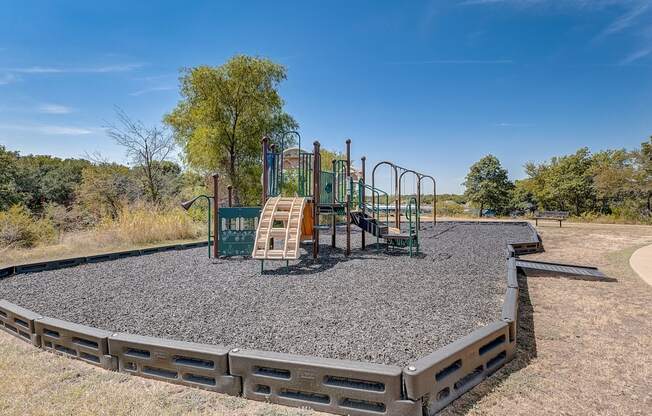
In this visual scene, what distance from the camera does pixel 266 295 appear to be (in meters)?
4.27

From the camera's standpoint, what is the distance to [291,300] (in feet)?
13.2

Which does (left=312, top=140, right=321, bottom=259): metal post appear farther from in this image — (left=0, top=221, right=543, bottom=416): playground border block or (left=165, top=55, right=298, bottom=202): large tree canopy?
(left=165, top=55, right=298, bottom=202): large tree canopy

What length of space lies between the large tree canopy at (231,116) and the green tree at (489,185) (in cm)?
2061

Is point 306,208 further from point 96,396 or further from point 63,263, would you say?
point 96,396

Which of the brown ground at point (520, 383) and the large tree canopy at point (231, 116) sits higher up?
the large tree canopy at point (231, 116)

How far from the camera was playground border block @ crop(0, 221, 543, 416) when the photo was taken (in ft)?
6.37

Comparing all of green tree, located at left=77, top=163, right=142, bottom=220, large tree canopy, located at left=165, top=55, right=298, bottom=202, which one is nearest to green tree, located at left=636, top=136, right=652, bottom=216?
large tree canopy, located at left=165, top=55, right=298, bottom=202

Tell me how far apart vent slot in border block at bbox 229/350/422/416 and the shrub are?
365 inches

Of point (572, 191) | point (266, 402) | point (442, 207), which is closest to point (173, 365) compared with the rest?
point (266, 402)

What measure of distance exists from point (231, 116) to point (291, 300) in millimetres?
11564

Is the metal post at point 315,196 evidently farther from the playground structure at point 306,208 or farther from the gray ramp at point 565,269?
the gray ramp at point 565,269

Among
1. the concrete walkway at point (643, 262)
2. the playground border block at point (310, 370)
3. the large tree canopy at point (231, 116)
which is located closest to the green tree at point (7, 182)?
the large tree canopy at point (231, 116)

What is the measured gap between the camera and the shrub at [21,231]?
328 inches

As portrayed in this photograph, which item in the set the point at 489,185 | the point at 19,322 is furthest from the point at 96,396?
the point at 489,185
